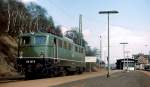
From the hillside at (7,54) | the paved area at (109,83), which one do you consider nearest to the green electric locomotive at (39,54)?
the paved area at (109,83)

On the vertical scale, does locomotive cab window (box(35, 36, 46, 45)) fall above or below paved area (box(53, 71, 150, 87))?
above

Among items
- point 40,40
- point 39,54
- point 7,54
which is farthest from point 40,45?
point 7,54

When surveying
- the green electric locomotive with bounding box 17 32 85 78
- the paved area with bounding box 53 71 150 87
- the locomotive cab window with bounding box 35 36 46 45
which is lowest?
the paved area with bounding box 53 71 150 87

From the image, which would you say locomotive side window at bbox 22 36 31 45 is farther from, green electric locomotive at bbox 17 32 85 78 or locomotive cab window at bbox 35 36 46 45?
locomotive cab window at bbox 35 36 46 45

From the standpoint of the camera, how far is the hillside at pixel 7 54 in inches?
2202

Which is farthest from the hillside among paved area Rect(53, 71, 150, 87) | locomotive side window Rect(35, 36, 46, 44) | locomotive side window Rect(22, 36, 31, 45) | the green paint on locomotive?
paved area Rect(53, 71, 150, 87)

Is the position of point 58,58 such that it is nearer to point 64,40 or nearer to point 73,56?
point 64,40

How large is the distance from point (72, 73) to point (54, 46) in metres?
13.6

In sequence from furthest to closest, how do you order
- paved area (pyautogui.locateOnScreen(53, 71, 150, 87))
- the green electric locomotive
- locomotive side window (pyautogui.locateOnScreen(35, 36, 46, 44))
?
locomotive side window (pyautogui.locateOnScreen(35, 36, 46, 44)), the green electric locomotive, paved area (pyautogui.locateOnScreen(53, 71, 150, 87))

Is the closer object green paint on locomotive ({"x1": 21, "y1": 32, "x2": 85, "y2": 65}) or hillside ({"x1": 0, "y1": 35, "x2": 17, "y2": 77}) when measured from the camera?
green paint on locomotive ({"x1": 21, "y1": 32, "x2": 85, "y2": 65})

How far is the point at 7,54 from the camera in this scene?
61625mm

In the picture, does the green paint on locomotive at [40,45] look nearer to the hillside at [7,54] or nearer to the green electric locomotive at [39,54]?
the green electric locomotive at [39,54]

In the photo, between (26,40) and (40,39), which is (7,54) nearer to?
(26,40)

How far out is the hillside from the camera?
2202 inches
